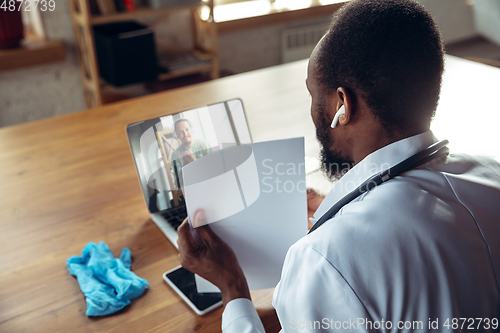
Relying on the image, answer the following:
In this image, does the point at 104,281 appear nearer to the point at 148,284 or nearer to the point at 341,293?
the point at 148,284

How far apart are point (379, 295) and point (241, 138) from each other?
62cm

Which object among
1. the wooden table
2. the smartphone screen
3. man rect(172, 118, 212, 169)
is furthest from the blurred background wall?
the smartphone screen

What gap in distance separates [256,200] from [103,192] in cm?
57

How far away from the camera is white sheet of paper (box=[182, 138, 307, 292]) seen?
823 millimetres

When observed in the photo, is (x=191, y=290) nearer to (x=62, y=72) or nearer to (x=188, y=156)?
(x=188, y=156)

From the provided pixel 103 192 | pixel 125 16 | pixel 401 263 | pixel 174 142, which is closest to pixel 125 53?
pixel 125 16

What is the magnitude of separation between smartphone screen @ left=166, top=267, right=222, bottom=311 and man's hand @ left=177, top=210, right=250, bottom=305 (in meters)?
0.05

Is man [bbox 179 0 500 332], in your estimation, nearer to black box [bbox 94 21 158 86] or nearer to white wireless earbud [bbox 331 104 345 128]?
white wireless earbud [bbox 331 104 345 128]

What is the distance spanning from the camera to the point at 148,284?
0.90 meters

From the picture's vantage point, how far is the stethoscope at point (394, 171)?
667 millimetres

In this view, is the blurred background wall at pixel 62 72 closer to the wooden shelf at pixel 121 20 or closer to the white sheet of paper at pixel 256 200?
the wooden shelf at pixel 121 20

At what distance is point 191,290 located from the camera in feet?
2.93

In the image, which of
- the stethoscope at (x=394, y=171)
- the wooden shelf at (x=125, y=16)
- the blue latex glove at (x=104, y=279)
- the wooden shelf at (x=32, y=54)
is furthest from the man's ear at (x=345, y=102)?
the wooden shelf at (x=32, y=54)

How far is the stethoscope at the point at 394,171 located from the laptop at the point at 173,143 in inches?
16.7
